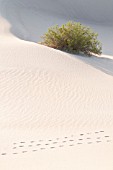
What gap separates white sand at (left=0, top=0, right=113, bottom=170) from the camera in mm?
5488

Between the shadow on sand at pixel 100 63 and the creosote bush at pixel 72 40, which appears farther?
the creosote bush at pixel 72 40

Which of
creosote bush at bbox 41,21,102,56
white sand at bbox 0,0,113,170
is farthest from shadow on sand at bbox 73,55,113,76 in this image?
creosote bush at bbox 41,21,102,56

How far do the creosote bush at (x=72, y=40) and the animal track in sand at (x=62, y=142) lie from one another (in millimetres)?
7730

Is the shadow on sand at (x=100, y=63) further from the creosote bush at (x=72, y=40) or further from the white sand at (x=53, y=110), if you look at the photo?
the creosote bush at (x=72, y=40)

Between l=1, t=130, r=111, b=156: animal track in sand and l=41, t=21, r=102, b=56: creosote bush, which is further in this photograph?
l=41, t=21, r=102, b=56: creosote bush

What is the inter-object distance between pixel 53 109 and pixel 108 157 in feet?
8.91

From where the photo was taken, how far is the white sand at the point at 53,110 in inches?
216

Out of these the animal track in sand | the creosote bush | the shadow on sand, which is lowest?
the animal track in sand

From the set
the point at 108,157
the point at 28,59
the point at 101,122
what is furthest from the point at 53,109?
the point at 28,59

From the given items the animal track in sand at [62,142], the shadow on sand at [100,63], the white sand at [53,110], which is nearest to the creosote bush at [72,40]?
the shadow on sand at [100,63]

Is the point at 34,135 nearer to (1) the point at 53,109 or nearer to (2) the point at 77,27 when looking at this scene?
(1) the point at 53,109

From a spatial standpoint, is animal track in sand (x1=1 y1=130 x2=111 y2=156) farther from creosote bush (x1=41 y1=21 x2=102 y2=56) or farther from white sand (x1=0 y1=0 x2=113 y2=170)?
creosote bush (x1=41 y1=21 x2=102 y2=56)

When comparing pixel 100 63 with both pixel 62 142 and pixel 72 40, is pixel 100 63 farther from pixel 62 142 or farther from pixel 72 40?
pixel 62 142

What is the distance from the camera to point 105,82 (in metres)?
10.6
